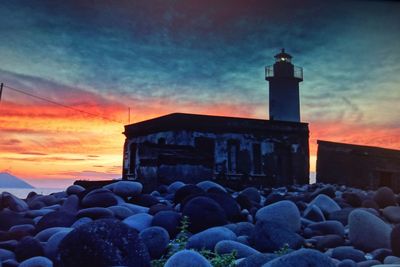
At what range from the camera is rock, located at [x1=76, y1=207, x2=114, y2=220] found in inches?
136

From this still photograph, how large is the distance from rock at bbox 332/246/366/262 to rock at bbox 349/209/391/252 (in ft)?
1.38

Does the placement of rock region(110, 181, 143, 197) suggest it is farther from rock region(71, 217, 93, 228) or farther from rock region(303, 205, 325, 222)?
rock region(303, 205, 325, 222)

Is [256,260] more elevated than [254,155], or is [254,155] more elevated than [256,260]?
[254,155]

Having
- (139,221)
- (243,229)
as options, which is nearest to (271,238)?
(243,229)

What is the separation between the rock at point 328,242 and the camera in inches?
126

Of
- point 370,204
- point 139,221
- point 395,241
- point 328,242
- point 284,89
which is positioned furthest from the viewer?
point 284,89

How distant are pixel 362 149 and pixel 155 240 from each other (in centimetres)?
1173

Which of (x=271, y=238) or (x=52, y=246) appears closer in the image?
(x=52, y=246)

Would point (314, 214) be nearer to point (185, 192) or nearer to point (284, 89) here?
point (185, 192)

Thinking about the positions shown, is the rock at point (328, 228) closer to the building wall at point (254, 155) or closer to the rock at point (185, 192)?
the rock at point (185, 192)

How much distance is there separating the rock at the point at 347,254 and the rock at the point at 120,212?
1.77 meters

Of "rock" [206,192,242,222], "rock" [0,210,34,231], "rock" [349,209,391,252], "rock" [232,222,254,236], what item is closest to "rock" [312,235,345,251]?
"rock" [349,209,391,252]

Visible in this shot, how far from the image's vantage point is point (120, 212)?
359 centimetres

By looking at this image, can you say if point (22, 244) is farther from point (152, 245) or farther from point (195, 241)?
point (195, 241)
